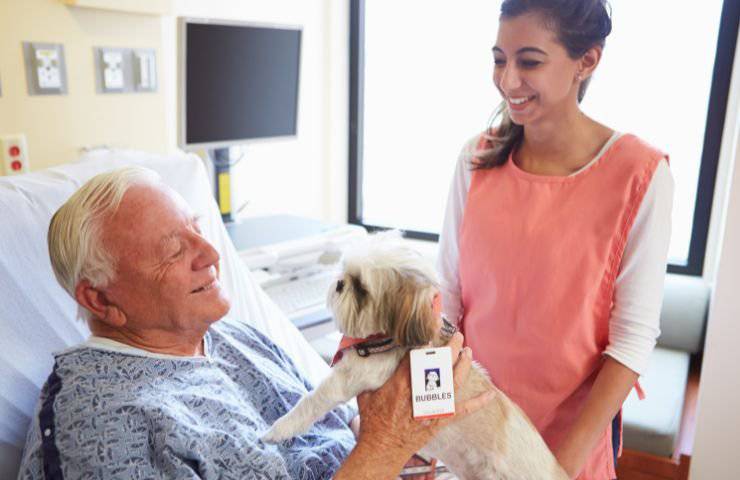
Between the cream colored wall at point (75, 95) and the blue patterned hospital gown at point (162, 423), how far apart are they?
51.7 inches

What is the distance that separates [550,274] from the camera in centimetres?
128

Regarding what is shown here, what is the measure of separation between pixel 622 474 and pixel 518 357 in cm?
137

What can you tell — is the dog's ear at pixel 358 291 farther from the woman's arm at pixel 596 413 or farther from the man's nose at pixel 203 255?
the woman's arm at pixel 596 413

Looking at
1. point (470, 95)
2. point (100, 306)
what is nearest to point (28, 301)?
point (100, 306)

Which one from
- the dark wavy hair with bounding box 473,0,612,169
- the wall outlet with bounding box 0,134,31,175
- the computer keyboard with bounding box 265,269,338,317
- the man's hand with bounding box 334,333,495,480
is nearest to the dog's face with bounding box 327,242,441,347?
the man's hand with bounding box 334,333,495,480

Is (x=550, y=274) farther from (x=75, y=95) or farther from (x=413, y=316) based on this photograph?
(x=75, y=95)

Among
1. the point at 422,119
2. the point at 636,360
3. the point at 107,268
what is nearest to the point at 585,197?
the point at 636,360

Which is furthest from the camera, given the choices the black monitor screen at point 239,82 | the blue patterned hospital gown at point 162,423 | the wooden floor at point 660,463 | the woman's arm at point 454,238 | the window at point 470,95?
the window at point 470,95

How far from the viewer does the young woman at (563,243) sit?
3.95 ft

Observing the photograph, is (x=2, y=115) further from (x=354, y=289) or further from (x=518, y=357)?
(x=518, y=357)

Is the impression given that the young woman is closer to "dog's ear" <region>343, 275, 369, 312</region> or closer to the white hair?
"dog's ear" <region>343, 275, 369, 312</region>

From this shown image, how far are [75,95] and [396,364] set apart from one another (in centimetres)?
178

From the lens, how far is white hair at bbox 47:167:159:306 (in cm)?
112

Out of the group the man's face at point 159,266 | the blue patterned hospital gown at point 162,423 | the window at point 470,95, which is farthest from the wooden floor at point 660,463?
the man's face at point 159,266
